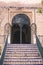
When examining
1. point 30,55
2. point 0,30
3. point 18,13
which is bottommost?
point 30,55

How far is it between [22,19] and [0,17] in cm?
179

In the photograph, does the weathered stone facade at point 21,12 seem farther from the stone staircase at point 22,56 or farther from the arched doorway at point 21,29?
the stone staircase at point 22,56

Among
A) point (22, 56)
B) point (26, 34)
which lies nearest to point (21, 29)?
point (26, 34)

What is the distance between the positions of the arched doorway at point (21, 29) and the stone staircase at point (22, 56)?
476 cm

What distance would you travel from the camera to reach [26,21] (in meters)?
19.7

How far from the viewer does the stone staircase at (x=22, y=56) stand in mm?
11543

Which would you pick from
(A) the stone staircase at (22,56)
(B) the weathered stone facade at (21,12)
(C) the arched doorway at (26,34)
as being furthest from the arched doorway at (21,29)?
(A) the stone staircase at (22,56)

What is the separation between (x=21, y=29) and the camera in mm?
19609

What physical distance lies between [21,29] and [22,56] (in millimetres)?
7031

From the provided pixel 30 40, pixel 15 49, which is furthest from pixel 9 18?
pixel 15 49

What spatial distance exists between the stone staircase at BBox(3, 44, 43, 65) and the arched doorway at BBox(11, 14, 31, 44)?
476 cm

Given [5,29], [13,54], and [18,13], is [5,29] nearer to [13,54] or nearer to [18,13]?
[18,13]

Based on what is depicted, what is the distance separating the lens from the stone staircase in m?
11.5

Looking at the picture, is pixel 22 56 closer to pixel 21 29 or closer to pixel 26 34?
pixel 21 29
